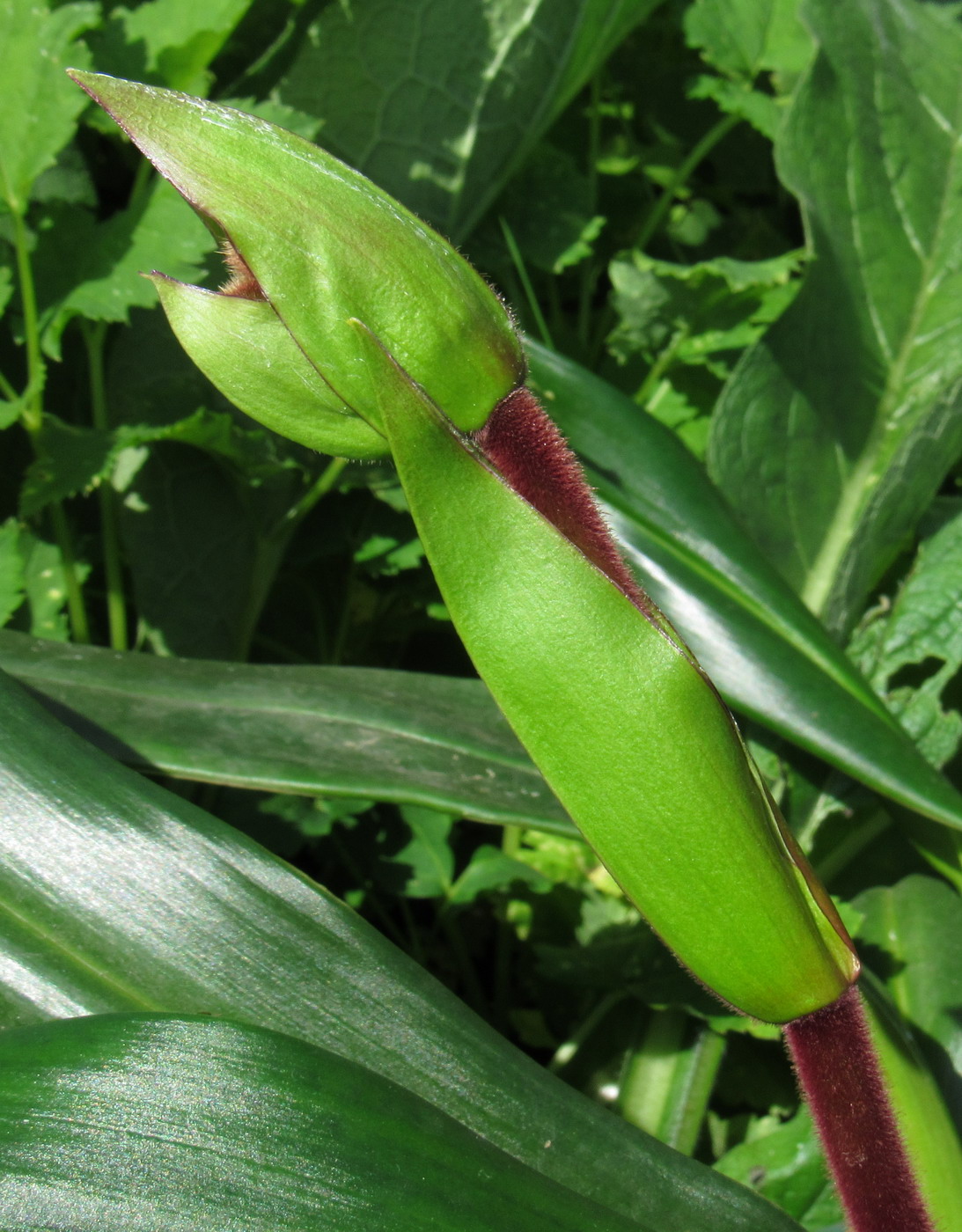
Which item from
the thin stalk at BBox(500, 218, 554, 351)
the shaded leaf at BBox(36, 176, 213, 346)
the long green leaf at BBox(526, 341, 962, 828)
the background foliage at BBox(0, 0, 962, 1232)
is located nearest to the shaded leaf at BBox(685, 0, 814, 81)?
the background foliage at BBox(0, 0, 962, 1232)

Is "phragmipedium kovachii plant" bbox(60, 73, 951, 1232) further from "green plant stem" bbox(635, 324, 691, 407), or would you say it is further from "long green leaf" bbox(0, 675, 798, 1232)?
"green plant stem" bbox(635, 324, 691, 407)

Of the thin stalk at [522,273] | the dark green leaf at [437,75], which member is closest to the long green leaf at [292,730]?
the thin stalk at [522,273]

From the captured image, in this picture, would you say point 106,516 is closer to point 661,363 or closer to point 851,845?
point 661,363

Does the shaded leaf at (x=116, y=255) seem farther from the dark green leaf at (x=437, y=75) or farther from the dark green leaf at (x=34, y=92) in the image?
the dark green leaf at (x=437, y=75)

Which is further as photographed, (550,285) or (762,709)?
(550,285)

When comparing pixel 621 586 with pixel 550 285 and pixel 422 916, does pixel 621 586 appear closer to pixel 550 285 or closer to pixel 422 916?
pixel 422 916

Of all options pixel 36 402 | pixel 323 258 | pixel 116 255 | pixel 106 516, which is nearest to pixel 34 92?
pixel 116 255

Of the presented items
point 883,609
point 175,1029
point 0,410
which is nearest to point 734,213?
point 883,609
